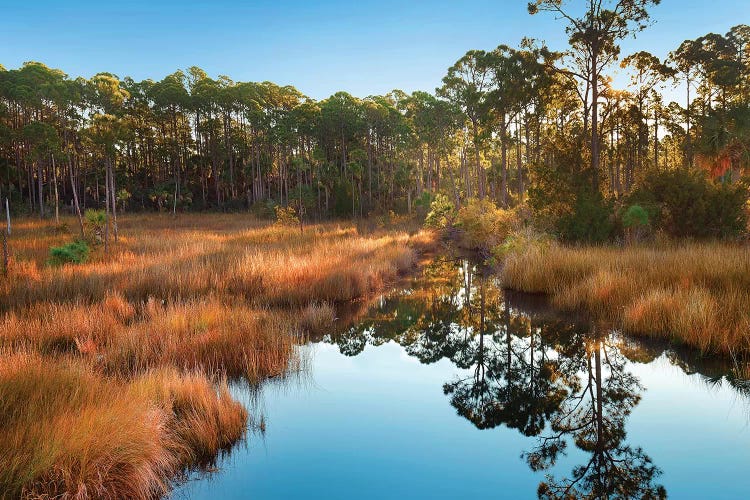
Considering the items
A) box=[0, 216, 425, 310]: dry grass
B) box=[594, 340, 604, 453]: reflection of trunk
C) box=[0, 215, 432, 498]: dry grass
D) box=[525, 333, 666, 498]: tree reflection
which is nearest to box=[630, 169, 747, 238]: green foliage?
box=[0, 216, 425, 310]: dry grass

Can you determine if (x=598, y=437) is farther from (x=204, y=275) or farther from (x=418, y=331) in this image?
(x=204, y=275)

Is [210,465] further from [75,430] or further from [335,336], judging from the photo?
[335,336]

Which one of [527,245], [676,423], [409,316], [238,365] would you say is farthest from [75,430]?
[527,245]

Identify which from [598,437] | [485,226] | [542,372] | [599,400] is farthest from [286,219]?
[598,437]

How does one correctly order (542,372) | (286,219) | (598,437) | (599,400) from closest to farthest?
(598,437) → (599,400) → (542,372) → (286,219)

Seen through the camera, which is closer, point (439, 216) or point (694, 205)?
point (694, 205)

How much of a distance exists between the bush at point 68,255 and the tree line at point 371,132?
594cm

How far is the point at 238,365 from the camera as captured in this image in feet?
20.2

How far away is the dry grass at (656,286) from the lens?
6.65 meters

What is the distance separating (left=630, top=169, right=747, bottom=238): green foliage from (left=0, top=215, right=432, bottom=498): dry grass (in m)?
9.24

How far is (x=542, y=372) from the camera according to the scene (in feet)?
21.0

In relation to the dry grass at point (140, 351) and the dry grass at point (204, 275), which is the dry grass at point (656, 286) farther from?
the dry grass at point (140, 351)

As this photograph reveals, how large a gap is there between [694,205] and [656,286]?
7.10m

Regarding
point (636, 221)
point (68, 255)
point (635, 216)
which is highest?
point (635, 216)
